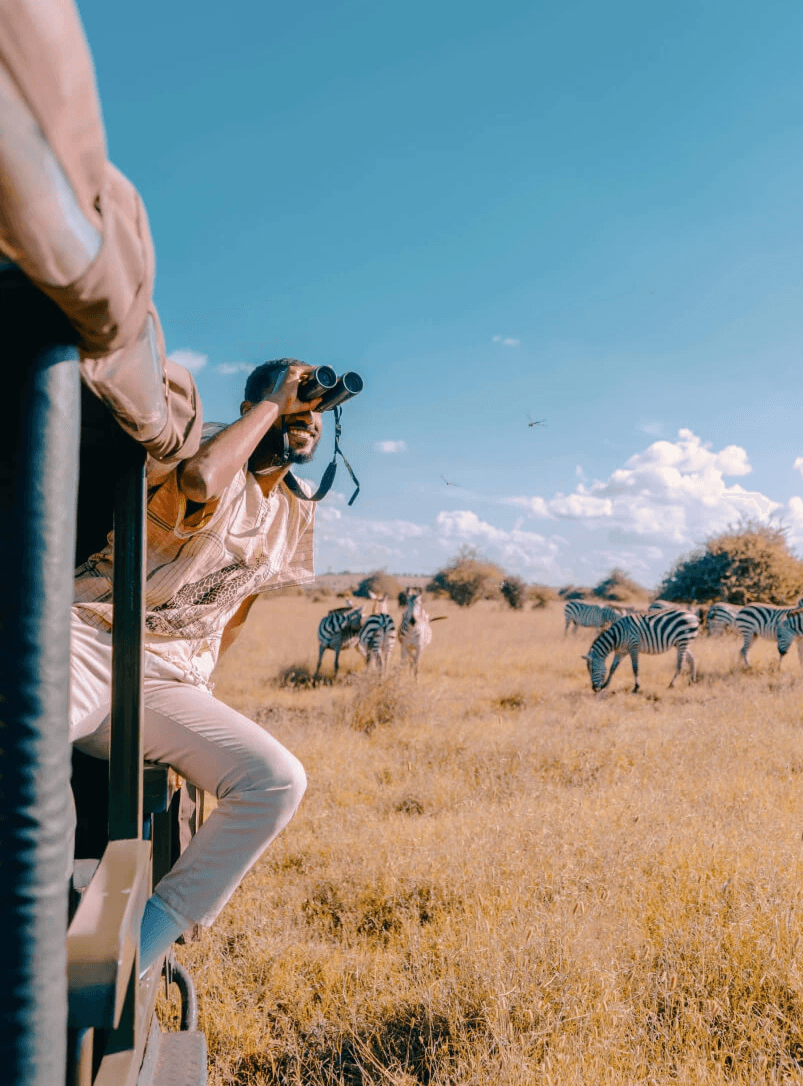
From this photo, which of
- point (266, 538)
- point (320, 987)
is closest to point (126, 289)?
point (266, 538)

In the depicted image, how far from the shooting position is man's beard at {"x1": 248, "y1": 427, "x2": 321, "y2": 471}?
227 cm

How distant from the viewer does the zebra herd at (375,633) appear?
10867 millimetres

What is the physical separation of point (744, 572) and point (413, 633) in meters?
16.4

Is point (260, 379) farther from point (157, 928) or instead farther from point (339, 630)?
point (339, 630)

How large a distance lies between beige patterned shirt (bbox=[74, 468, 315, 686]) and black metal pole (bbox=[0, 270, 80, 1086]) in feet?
3.88

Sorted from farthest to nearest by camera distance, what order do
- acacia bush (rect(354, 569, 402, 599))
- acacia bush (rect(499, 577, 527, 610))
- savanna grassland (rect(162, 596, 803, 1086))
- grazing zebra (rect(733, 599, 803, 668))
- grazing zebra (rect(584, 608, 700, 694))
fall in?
acacia bush (rect(354, 569, 402, 599))
acacia bush (rect(499, 577, 527, 610))
grazing zebra (rect(733, 599, 803, 668))
grazing zebra (rect(584, 608, 700, 694))
savanna grassland (rect(162, 596, 803, 1086))

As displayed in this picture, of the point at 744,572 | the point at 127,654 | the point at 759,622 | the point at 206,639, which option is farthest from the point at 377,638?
the point at 744,572

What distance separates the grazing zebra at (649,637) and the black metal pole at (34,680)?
1064 cm

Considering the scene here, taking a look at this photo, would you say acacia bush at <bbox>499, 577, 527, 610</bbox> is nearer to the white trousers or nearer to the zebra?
the zebra

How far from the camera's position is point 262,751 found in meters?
1.87

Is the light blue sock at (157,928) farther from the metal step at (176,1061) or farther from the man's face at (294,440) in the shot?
the man's face at (294,440)

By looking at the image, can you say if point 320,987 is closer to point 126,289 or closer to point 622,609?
point 126,289

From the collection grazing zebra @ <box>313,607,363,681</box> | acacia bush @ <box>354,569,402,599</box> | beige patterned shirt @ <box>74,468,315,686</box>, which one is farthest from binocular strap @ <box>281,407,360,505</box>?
acacia bush @ <box>354,569,402,599</box>

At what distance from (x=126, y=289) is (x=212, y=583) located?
5.29ft
